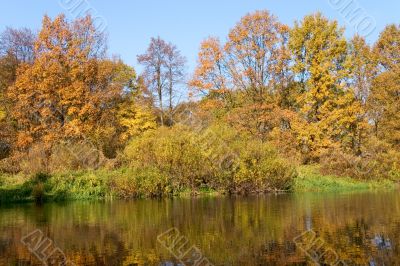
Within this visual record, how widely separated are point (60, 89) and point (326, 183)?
20.0m

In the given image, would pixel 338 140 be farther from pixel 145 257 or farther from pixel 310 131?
pixel 145 257

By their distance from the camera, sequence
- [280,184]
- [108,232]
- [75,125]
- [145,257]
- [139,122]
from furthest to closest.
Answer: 1. [139,122]
2. [75,125]
3. [280,184]
4. [108,232]
5. [145,257]

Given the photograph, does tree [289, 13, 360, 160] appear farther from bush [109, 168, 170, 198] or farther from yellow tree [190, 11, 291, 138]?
bush [109, 168, 170, 198]

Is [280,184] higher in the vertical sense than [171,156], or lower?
lower

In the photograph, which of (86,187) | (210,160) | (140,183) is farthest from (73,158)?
(210,160)

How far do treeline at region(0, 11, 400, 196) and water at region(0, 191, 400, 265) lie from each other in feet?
20.5

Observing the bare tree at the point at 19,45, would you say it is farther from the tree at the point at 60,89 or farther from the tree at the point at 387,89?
the tree at the point at 387,89

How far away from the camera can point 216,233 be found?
1420 cm

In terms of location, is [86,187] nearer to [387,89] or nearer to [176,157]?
[176,157]

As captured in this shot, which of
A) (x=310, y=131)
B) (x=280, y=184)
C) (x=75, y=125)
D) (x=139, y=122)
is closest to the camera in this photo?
(x=280, y=184)

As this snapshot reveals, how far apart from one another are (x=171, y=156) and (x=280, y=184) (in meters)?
7.42

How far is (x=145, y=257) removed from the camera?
36.4ft

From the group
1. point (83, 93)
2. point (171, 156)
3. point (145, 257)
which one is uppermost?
point (83, 93)

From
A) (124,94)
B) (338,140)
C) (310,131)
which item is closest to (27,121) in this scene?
(124,94)
